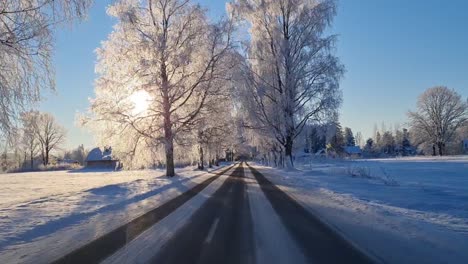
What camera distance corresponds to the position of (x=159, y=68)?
27.5 metres

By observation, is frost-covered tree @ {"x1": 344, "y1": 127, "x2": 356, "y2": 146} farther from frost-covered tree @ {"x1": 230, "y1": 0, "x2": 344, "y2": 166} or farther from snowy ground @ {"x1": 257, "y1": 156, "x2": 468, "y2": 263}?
snowy ground @ {"x1": 257, "y1": 156, "x2": 468, "y2": 263}

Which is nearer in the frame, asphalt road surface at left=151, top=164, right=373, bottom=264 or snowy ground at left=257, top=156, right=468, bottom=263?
asphalt road surface at left=151, top=164, right=373, bottom=264

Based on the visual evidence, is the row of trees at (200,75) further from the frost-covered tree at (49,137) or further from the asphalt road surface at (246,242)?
the frost-covered tree at (49,137)

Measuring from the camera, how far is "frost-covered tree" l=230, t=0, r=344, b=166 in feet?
101

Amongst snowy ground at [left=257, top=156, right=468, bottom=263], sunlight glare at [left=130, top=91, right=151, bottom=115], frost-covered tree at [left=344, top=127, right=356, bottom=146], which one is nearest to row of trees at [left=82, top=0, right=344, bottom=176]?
sunlight glare at [left=130, top=91, right=151, bottom=115]

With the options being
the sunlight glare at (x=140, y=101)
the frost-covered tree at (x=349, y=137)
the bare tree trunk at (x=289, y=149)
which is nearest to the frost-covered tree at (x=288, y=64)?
the bare tree trunk at (x=289, y=149)

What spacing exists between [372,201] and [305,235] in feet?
20.8

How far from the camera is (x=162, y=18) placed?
29.0 meters

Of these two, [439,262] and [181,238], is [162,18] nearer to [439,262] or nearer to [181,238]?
[181,238]

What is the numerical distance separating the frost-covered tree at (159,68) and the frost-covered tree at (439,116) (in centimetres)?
6452

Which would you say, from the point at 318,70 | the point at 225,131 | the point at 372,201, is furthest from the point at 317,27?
the point at 372,201

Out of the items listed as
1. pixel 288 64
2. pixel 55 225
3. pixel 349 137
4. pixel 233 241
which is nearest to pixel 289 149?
pixel 288 64

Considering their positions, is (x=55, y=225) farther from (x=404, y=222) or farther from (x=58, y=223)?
(x=404, y=222)

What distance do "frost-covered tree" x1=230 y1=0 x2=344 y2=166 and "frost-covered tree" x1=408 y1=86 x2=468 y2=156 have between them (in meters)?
56.5
